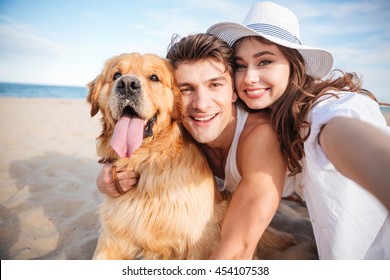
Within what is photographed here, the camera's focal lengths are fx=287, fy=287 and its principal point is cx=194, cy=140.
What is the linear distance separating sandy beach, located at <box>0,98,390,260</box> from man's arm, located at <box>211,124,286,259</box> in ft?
4.11

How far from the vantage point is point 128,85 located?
6.63ft

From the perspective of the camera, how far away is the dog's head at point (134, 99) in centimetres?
204

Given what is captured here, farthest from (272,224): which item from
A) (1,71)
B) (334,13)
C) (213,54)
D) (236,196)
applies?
(1,71)

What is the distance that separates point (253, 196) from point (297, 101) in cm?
70

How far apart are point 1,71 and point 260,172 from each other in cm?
245

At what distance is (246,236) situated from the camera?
6.22ft

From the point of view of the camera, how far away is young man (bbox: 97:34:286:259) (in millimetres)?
1901

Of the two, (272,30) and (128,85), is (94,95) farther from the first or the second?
(272,30)

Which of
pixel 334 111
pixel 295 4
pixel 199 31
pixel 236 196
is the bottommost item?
pixel 236 196

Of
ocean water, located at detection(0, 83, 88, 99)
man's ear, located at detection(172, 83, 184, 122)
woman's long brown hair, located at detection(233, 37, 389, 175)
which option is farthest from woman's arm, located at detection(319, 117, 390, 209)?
ocean water, located at detection(0, 83, 88, 99)

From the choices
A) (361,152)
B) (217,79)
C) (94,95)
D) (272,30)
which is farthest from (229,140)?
(361,152)
